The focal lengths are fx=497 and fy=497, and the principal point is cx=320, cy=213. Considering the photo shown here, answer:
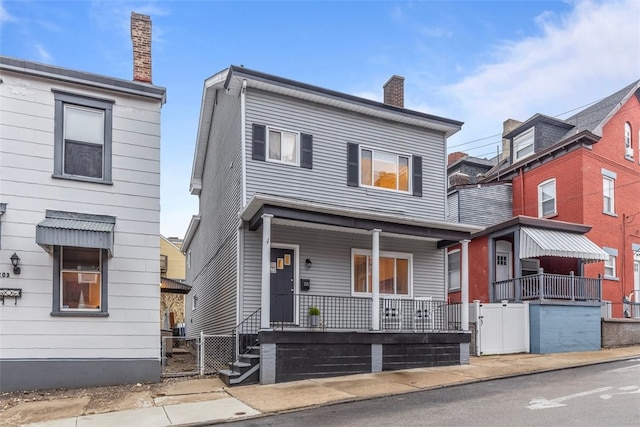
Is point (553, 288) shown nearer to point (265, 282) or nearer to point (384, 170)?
point (384, 170)

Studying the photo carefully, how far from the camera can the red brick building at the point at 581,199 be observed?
17.8m

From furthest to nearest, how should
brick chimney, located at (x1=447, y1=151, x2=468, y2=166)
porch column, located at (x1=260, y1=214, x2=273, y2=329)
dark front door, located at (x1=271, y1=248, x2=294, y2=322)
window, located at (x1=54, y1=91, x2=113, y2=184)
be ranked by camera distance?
brick chimney, located at (x1=447, y1=151, x2=468, y2=166) < dark front door, located at (x1=271, y1=248, x2=294, y2=322) < porch column, located at (x1=260, y1=214, x2=273, y2=329) < window, located at (x1=54, y1=91, x2=113, y2=184)

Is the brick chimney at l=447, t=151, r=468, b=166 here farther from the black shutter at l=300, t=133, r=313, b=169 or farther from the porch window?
the porch window

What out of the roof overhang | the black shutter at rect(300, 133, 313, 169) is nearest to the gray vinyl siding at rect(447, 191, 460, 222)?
the roof overhang

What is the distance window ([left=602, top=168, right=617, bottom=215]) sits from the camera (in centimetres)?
1933

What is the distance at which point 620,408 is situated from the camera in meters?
7.38

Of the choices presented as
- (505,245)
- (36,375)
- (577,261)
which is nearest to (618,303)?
(577,261)

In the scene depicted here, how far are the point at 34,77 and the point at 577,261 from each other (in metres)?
17.5

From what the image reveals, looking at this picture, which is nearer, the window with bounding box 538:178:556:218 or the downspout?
the downspout

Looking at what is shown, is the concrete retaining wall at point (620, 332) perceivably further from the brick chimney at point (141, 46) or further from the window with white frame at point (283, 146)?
the brick chimney at point (141, 46)

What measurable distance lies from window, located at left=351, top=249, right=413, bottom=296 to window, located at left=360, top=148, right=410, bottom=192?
Answer: 205cm

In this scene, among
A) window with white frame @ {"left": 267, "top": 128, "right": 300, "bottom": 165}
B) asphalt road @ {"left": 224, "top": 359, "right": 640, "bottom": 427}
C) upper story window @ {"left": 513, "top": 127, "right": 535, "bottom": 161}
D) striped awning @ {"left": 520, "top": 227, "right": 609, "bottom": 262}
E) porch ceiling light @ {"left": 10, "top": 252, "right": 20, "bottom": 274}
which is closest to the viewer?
asphalt road @ {"left": 224, "top": 359, "right": 640, "bottom": 427}

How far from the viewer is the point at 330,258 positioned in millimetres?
13586

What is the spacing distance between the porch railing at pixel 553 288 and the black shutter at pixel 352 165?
6510mm
